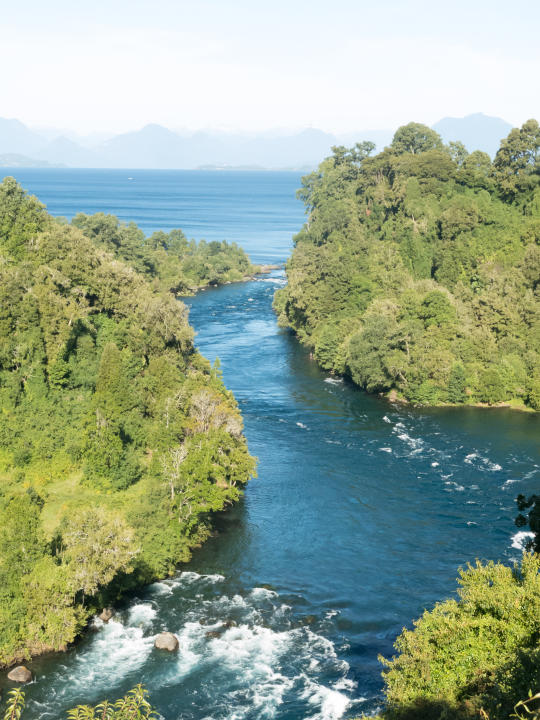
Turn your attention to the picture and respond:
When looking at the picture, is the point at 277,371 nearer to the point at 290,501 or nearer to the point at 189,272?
the point at 290,501

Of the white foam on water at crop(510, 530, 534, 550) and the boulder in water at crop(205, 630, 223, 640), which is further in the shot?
the white foam on water at crop(510, 530, 534, 550)

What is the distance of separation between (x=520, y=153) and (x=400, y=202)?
2485cm

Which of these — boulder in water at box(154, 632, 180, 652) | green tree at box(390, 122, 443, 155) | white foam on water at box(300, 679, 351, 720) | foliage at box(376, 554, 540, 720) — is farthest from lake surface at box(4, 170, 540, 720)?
green tree at box(390, 122, 443, 155)

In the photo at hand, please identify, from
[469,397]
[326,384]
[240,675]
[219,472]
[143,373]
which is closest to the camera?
[240,675]

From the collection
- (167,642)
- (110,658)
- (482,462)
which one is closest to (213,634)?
(167,642)

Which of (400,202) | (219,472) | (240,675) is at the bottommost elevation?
(240,675)

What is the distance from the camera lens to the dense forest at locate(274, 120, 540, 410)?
105625 mm

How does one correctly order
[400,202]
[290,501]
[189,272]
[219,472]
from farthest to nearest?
[189,272]
[400,202]
[290,501]
[219,472]

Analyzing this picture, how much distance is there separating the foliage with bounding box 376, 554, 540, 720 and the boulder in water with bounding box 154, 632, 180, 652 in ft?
58.1

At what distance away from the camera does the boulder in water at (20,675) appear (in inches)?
1864

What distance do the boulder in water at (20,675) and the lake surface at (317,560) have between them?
0.78 meters

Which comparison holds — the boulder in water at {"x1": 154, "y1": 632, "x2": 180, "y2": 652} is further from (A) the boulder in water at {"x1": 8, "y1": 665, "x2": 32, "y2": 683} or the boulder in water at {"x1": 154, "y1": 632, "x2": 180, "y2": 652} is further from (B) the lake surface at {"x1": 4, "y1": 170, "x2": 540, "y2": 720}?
(A) the boulder in water at {"x1": 8, "y1": 665, "x2": 32, "y2": 683}

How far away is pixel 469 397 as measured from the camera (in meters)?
105

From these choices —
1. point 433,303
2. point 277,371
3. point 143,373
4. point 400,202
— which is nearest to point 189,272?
point 400,202
